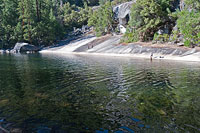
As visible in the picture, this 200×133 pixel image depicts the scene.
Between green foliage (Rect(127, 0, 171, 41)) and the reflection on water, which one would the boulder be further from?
the reflection on water

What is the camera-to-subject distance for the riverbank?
1481 inches

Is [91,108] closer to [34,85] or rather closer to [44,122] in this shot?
[44,122]

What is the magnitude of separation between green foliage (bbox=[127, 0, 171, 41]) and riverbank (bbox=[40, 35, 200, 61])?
416 centimetres

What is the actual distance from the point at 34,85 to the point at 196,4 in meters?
37.2

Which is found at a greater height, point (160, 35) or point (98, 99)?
point (160, 35)

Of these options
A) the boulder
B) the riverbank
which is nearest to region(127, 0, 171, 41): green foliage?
the riverbank

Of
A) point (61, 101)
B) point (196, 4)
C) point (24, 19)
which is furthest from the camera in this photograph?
point (24, 19)

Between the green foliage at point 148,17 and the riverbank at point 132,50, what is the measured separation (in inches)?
164

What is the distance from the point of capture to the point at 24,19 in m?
72.3

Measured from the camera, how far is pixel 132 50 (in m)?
47.3

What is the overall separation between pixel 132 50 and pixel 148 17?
10.8m

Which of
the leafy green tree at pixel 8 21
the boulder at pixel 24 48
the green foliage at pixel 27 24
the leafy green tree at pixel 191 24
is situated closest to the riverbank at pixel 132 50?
the leafy green tree at pixel 191 24

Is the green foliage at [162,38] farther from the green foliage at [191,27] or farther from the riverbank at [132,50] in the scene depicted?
the green foliage at [191,27]

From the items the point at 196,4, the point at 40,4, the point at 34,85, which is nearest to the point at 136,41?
the point at 196,4
